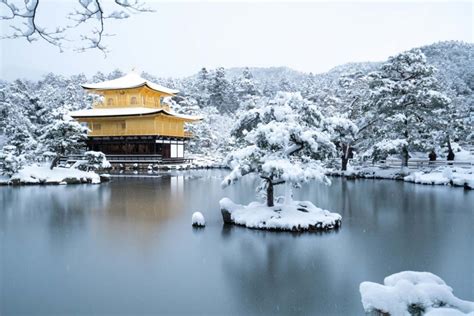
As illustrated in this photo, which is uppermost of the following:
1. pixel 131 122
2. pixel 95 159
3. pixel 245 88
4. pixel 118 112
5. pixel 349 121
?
pixel 245 88

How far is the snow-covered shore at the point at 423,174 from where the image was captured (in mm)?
20797

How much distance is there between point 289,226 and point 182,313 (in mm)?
5056

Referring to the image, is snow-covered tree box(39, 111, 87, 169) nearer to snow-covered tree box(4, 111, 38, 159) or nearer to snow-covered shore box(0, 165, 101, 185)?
snow-covered shore box(0, 165, 101, 185)

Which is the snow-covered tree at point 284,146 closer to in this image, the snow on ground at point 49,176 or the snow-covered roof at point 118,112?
the snow on ground at point 49,176

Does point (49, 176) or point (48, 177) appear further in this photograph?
point (49, 176)

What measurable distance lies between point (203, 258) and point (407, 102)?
20823 mm

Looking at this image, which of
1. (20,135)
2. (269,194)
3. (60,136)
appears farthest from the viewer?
(20,135)

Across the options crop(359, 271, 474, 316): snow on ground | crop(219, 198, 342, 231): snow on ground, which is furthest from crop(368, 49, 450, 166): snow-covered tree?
crop(359, 271, 474, 316): snow on ground

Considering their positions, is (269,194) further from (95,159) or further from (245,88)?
(245,88)

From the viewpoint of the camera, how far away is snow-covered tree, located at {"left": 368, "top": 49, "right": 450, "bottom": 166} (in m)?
24.2

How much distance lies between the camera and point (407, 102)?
24641 mm

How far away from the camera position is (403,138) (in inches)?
968

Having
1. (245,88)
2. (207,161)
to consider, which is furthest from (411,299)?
(245,88)

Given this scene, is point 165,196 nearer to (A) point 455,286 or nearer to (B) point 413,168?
(A) point 455,286
